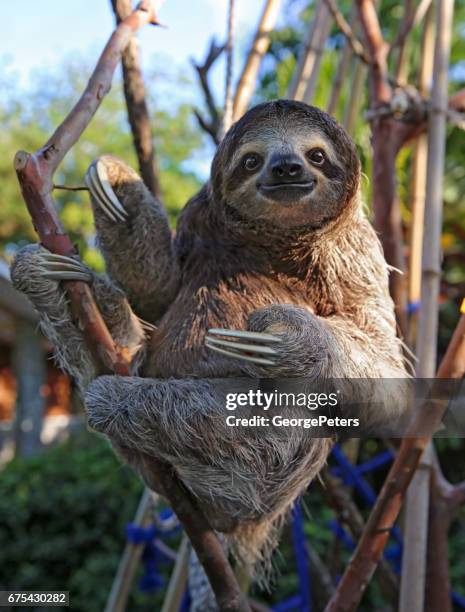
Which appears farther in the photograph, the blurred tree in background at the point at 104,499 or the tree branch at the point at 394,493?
the blurred tree in background at the point at 104,499

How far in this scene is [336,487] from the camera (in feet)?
13.6

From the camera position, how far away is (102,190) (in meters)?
2.86

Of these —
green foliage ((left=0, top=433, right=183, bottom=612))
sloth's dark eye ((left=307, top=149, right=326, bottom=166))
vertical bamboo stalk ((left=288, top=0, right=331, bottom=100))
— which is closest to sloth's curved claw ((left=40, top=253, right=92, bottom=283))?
sloth's dark eye ((left=307, top=149, right=326, bottom=166))

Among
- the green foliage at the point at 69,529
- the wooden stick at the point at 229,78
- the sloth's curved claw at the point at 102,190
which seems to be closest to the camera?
the sloth's curved claw at the point at 102,190

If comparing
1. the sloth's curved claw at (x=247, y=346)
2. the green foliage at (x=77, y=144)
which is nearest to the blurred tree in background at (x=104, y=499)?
the sloth's curved claw at (x=247, y=346)

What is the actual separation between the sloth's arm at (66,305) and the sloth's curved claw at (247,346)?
64 centimetres

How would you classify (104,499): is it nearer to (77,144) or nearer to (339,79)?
(339,79)

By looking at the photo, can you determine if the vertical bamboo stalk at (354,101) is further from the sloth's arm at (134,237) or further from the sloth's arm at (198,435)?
the sloth's arm at (198,435)

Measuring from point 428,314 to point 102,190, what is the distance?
161 centimetres

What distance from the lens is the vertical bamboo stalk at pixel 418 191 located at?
14.6 ft

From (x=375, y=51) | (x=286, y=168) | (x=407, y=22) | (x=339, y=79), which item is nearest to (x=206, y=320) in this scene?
(x=286, y=168)

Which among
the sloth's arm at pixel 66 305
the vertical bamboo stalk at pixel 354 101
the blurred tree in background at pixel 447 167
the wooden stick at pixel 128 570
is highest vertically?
the blurred tree in background at pixel 447 167

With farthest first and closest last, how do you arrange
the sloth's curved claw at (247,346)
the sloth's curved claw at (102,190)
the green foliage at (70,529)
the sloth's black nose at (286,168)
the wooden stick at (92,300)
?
the green foliage at (70,529)
the sloth's curved claw at (102,190)
the sloth's black nose at (286,168)
the wooden stick at (92,300)
the sloth's curved claw at (247,346)

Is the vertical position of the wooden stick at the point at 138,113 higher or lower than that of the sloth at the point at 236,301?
higher
